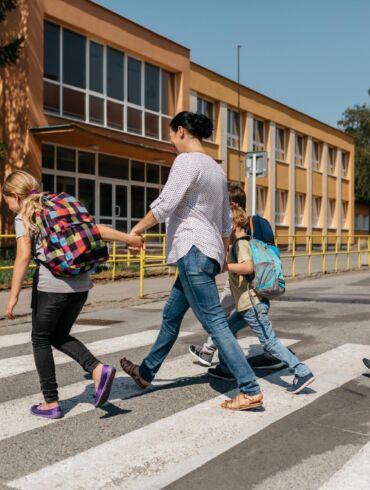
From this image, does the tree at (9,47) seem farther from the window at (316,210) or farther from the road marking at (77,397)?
the window at (316,210)

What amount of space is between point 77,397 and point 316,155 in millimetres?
36510

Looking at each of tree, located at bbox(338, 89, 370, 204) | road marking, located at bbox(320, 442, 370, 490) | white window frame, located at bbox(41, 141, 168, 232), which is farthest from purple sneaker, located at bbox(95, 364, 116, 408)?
tree, located at bbox(338, 89, 370, 204)

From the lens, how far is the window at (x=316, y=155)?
39.0m

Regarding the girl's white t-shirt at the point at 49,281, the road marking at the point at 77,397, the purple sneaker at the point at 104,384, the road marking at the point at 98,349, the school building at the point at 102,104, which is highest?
the school building at the point at 102,104

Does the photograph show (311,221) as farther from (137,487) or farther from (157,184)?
(137,487)

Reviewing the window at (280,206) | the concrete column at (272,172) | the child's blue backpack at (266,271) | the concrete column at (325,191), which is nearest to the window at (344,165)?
the concrete column at (325,191)

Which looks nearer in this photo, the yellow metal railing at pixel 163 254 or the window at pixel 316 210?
the yellow metal railing at pixel 163 254

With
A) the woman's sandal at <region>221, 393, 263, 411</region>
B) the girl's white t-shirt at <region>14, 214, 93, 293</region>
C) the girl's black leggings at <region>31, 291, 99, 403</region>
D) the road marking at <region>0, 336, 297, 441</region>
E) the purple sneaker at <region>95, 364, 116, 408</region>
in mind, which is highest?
the girl's white t-shirt at <region>14, 214, 93, 293</region>

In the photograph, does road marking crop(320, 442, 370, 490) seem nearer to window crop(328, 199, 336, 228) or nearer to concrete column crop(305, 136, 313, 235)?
concrete column crop(305, 136, 313, 235)

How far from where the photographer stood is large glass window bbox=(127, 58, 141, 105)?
72.0ft

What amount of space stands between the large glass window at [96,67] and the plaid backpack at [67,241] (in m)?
16.9

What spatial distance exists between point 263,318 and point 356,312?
5.53 m

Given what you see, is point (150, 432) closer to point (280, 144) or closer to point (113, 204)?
point (113, 204)

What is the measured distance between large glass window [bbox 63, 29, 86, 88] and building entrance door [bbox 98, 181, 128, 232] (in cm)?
331
